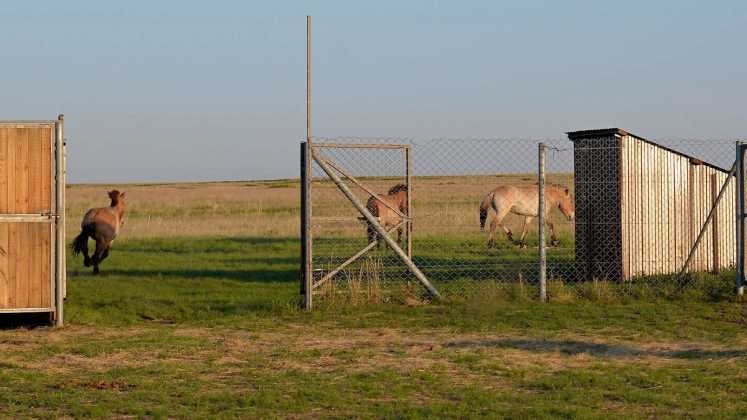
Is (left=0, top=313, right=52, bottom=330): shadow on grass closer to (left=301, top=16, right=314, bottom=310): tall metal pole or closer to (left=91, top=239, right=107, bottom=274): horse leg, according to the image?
(left=301, top=16, right=314, bottom=310): tall metal pole

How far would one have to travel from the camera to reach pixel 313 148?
16078 millimetres

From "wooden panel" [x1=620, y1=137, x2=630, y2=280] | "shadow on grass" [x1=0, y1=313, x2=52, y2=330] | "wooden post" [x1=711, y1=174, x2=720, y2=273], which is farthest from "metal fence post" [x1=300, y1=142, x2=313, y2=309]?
"wooden post" [x1=711, y1=174, x2=720, y2=273]

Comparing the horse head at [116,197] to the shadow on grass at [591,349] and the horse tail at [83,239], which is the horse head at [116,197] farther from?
the shadow on grass at [591,349]

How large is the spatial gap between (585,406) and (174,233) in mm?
27760

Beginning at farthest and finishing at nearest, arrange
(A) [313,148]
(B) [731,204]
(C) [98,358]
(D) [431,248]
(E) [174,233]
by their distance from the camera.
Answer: (E) [174,233]
(D) [431,248]
(B) [731,204]
(A) [313,148]
(C) [98,358]

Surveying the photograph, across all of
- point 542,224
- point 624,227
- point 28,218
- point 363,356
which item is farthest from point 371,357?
point 624,227

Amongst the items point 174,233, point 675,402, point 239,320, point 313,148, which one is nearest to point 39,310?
point 239,320

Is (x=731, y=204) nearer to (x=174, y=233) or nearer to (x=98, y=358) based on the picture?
(x=98, y=358)

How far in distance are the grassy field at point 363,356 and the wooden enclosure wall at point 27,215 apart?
2.02 ft

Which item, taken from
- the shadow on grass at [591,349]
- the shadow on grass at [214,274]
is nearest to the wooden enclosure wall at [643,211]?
the shadow on grass at [214,274]

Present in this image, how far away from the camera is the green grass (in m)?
9.38

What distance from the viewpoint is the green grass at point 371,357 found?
938 cm

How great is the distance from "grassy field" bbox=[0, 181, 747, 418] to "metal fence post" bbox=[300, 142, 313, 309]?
347 mm

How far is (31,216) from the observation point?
1488 cm
